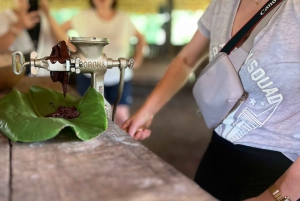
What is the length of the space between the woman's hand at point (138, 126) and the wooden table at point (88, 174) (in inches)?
13.8

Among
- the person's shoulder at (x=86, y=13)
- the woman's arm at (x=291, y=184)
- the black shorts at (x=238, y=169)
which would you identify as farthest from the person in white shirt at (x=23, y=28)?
the woman's arm at (x=291, y=184)

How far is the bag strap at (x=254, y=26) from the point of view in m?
0.85

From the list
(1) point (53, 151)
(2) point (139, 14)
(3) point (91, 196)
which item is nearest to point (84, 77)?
(1) point (53, 151)

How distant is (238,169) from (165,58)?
5.00 m

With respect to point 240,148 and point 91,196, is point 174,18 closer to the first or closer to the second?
point 240,148

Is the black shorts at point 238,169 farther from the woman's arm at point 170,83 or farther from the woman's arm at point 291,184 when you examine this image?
the woman's arm at point 170,83

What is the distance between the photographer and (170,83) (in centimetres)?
112

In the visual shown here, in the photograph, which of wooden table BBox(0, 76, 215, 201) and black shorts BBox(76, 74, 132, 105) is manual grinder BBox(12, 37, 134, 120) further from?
black shorts BBox(76, 74, 132, 105)

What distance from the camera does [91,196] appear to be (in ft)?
1.51

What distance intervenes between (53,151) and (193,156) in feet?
7.35

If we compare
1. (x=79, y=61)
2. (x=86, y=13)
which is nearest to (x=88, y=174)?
(x=79, y=61)

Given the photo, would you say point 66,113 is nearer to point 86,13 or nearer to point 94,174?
point 94,174

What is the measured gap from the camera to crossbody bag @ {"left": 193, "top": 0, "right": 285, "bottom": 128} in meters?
0.86

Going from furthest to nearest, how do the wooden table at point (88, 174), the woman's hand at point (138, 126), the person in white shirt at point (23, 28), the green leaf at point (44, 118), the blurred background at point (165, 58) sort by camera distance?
the blurred background at point (165, 58) → the person in white shirt at point (23, 28) → the woman's hand at point (138, 126) → the green leaf at point (44, 118) → the wooden table at point (88, 174)
